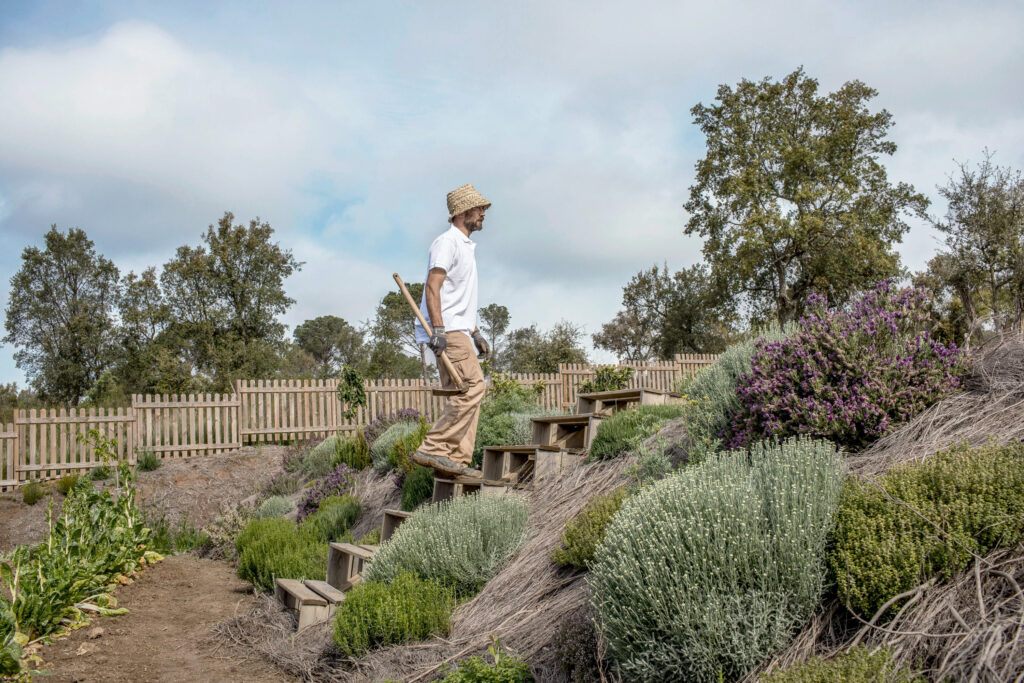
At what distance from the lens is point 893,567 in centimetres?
279

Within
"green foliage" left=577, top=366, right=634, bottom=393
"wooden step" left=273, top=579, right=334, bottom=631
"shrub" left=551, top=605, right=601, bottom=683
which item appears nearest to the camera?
"shrub" left=551, top=605, right=601, bottom=683

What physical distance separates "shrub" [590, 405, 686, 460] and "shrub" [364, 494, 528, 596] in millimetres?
757

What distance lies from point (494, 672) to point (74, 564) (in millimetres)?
4805

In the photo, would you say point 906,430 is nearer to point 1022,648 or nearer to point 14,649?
point 1022,648

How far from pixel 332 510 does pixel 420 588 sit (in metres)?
4.35

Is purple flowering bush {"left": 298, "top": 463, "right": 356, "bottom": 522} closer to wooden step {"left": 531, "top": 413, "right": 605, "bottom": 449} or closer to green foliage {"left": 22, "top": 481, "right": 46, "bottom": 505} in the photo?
wooden step {"left": 531, "top": 413, "right": 605, "bottom": 449}

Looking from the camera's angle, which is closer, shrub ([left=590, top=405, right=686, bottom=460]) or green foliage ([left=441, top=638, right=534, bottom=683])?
green foliage ([left=441, top=638, right=534, bottom=683])

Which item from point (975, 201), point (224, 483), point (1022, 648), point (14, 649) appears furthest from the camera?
point (975, 201)

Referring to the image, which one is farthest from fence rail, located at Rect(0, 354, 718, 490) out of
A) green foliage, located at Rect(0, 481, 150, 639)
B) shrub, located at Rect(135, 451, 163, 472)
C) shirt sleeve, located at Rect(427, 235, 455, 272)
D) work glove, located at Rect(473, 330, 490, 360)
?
shirt sleeve, located at Rect(427, 235, 455, 272)

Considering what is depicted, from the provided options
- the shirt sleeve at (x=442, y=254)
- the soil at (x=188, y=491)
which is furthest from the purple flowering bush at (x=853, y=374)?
the soil at (x=188, y=491)

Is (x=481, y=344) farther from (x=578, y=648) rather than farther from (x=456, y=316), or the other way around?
(x=578, y=648)

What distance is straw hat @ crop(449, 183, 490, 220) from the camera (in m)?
5.80

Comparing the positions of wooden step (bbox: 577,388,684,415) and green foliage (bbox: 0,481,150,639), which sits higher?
wooden step (bbox: 577,388,684,415)

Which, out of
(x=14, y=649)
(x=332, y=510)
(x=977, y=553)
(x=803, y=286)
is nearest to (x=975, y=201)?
(x=803, y=286)
